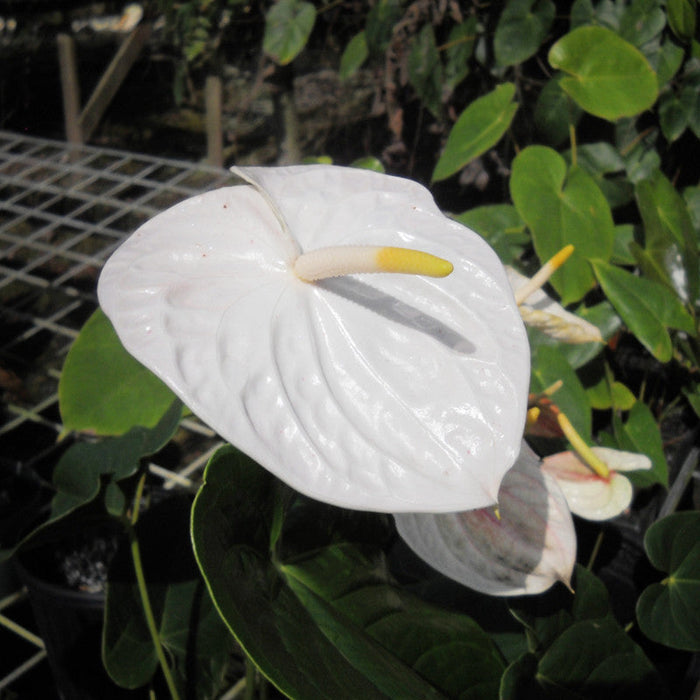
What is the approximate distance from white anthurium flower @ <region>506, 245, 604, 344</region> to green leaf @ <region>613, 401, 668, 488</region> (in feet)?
0.81

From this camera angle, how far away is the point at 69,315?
57.2 inches

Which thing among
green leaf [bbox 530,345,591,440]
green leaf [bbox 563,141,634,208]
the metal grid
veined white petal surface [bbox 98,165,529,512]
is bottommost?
the metal grid

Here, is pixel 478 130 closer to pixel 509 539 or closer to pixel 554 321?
Answer: pixel 554 321

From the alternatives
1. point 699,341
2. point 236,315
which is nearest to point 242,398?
point 236,315

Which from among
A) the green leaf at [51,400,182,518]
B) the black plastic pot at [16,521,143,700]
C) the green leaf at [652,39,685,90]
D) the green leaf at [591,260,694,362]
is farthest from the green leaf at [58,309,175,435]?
the green leaf at [652,39,685,90]

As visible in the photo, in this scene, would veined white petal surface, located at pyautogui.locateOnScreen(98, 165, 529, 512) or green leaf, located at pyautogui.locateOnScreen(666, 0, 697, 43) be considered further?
green leaf, located at pyautogui.locateOnScreen(666, 0, 697, 43)

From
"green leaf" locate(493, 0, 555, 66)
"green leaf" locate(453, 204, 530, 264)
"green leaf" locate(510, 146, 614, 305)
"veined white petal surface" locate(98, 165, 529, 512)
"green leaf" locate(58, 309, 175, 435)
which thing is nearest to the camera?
"veined white petal surface" locate(98, 165, 529, 512)

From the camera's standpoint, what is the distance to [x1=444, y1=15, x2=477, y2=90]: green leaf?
94cm

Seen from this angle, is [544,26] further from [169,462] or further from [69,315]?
[69,315]

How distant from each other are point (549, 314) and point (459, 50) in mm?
651

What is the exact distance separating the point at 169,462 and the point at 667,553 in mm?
482

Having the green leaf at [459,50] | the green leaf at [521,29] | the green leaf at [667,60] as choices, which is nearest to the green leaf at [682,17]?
the green leaf at [667,60]

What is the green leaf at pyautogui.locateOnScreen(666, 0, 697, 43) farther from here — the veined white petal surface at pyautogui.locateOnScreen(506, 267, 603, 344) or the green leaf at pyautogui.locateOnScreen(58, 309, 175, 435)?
the green leaf at pyautogui.locateOnScreen(58, 309, 175, 435)

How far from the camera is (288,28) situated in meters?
1.07
